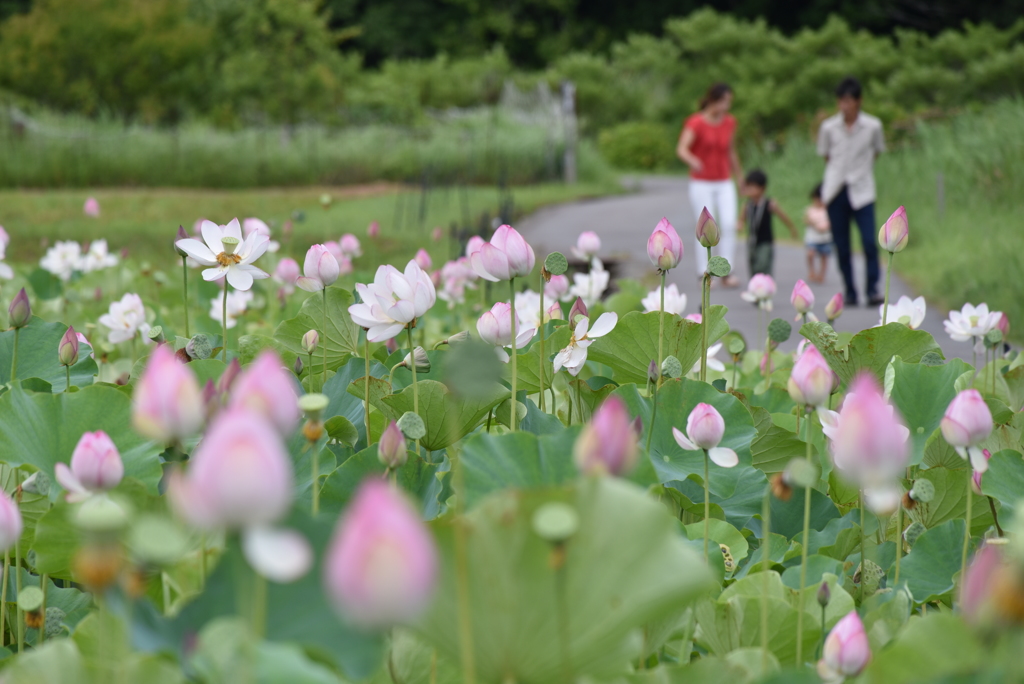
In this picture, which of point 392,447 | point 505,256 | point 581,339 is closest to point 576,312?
point 581,339

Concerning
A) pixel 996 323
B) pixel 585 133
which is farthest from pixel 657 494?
pixel 585 133

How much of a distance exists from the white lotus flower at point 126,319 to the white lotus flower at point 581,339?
42.4 inches

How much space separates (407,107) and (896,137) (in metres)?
8.22

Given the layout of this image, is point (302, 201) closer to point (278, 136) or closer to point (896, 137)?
point (278, 136)

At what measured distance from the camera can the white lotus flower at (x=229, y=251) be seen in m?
1.19

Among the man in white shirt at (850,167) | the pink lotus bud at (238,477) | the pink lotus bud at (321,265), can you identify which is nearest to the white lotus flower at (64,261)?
the pink lotus bud at (321,265)

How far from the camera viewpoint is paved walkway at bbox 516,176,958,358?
4326 millimetres

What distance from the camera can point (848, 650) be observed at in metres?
0.70

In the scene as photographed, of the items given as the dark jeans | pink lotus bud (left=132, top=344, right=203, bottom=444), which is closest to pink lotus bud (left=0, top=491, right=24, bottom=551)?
pink lotus bud (left=132, top=344, right=203, bottom=444)

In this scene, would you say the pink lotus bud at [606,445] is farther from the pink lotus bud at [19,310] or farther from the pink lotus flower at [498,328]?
the pink lotus bud at [19,310]

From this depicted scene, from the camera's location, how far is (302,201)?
9.01 m

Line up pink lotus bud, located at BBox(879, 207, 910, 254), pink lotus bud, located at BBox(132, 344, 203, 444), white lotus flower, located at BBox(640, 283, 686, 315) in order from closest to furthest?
pink lotus bud, located at BBox(132, 344, 203, 444) → pink lotus bud, located at BBox(879, 207, 910, 254) → white lotus flower, located at BBox(640, 283, 686, 315)

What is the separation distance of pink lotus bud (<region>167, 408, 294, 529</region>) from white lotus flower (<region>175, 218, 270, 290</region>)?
791mm

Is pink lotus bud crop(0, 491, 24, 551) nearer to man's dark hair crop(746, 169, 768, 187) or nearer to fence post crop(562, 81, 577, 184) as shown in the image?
man's dark hair crop(746, 169, 768, 187)
